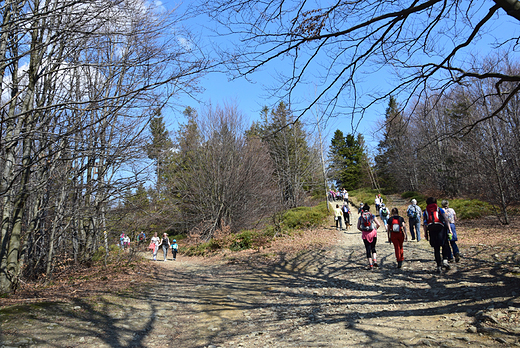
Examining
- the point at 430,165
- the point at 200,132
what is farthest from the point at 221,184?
the point at 430,165

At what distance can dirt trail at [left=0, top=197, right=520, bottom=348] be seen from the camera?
4.10 meters

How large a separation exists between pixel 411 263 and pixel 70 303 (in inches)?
328

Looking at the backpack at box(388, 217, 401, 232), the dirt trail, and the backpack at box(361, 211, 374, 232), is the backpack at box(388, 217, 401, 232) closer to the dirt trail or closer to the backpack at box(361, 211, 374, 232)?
the backpack at box(361, 211, 374, 232)

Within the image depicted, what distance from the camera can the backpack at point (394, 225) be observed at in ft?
26.1

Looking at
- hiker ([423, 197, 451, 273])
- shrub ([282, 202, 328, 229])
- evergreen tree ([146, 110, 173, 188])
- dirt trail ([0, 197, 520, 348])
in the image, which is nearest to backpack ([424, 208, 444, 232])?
hiker ([423, 197, 451, 273])

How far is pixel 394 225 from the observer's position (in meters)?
8.02

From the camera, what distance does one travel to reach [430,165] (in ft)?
98.1

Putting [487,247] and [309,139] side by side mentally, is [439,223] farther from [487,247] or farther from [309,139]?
[309,139]

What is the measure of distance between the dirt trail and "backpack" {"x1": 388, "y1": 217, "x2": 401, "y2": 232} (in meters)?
1.08

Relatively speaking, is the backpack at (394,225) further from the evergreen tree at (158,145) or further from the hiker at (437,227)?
the evergreen tree at (158,145)

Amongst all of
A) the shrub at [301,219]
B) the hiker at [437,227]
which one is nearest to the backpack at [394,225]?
the hiker at [437,227]

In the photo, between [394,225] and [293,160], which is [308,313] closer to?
[394,225]

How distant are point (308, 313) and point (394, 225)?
3.65 metres

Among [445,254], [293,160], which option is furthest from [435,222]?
[293,160]
